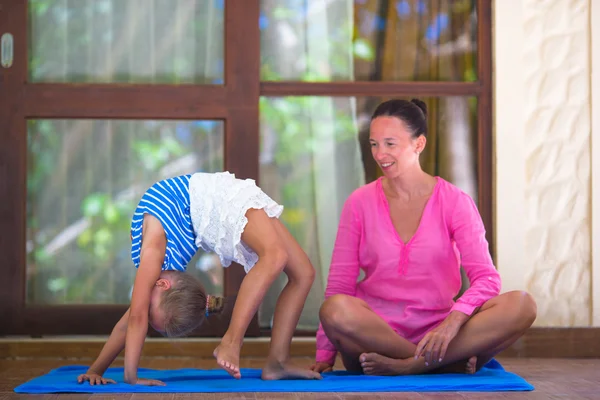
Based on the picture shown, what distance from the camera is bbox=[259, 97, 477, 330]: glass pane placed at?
4398 millimetres

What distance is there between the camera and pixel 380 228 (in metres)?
3.38

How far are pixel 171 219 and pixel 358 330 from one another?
0.78m

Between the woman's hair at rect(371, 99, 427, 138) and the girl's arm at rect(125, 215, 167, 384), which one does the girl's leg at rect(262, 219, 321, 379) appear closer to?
the girl's arm at rect(125, 215, 167, 384)

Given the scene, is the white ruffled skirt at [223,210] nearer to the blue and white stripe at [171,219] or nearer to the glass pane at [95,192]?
the blue and white stripe at [171,219]

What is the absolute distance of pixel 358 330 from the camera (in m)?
3.12

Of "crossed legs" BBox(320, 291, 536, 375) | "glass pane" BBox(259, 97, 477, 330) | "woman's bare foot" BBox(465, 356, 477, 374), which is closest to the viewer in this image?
"crossed legs" BBox(320, 291, 536, 375)

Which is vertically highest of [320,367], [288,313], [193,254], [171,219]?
[171,219]

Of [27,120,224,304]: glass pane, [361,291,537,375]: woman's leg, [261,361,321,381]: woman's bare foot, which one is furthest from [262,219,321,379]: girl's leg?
[27,120,224,304]: glass pane

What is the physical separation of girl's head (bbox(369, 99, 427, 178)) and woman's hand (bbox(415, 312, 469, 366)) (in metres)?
0.65

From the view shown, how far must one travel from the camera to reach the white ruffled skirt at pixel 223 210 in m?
3.14

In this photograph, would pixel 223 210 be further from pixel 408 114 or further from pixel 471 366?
pixel 471 366

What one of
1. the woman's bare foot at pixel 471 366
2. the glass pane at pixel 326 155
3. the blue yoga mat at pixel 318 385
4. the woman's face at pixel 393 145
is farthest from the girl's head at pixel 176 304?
the glass pane at pixel 326 155

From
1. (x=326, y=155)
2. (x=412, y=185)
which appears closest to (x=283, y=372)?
(x=412, y=185)

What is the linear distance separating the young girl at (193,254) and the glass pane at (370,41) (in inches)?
52.9
